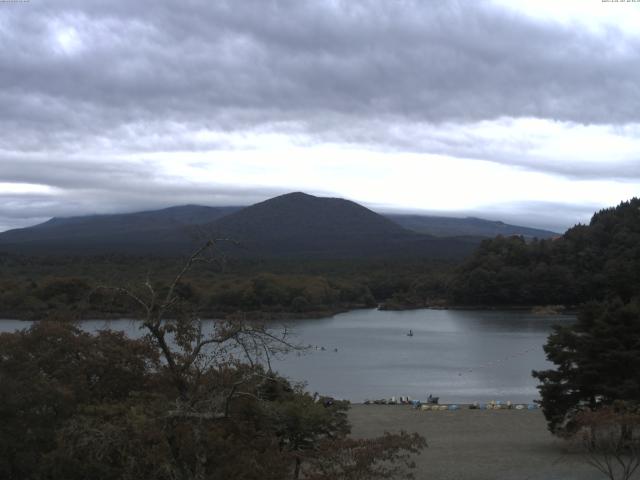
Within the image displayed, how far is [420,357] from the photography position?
123 feet

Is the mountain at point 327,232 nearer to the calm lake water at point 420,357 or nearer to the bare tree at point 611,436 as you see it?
the calm lake water at point 420,357

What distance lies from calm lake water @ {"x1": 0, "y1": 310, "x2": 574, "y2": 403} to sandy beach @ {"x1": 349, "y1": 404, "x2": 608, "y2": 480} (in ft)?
11.0

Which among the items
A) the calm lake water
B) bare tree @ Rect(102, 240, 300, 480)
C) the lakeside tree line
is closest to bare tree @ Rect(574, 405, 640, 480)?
the lakeside tree line

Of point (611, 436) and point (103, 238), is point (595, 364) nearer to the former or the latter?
point (611, 436)

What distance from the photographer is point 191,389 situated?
6.14 meters

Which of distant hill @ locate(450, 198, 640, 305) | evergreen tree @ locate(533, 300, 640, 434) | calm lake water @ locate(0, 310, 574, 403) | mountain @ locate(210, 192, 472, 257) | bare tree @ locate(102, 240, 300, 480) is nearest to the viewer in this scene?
bare tree @ locate(102, 240, 300, 480)

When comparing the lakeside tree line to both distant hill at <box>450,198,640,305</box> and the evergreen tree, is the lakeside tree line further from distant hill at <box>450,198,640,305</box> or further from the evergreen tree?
distant hill at <box>450,198,640,305</box>

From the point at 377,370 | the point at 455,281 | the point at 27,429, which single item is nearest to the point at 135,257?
the point at 455,281

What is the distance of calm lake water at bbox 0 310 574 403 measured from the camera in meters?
28.8

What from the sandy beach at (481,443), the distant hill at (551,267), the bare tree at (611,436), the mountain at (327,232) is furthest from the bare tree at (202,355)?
the mountain at (327,232)

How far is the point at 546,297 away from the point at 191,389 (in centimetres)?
6231

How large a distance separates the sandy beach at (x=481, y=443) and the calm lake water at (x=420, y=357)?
334cm

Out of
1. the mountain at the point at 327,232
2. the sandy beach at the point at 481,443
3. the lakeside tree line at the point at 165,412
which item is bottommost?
the sandy beach at the point at 481,443

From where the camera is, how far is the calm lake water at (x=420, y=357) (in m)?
28.8
